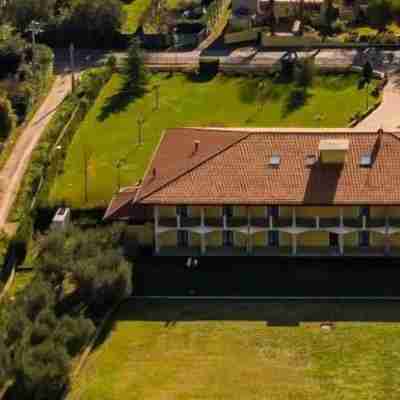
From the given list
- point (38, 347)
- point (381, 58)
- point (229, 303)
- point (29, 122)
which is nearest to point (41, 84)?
point (29, 122)

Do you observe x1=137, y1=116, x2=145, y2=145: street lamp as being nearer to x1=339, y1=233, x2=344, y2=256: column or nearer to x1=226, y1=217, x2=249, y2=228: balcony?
x1=226, y1=217, x2=249, y2=228: balcony

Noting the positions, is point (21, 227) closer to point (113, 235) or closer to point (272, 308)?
point (113, 235)

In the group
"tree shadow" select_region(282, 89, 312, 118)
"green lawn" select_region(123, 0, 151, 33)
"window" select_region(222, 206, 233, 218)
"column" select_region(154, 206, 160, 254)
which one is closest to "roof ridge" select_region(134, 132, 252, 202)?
"column" select_region(154, 206, 160, 254)

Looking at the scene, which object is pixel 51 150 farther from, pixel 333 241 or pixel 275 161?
pixel 333 241

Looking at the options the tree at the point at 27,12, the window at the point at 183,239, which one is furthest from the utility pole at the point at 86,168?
the tree at the point at 27,12

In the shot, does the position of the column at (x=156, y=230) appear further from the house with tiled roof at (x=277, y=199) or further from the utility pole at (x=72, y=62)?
the utility pole at (x=72, y=62)

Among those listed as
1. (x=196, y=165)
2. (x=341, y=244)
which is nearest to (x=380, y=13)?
(x=196, y=165)

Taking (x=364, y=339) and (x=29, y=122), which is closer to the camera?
(x=364, y=339)
